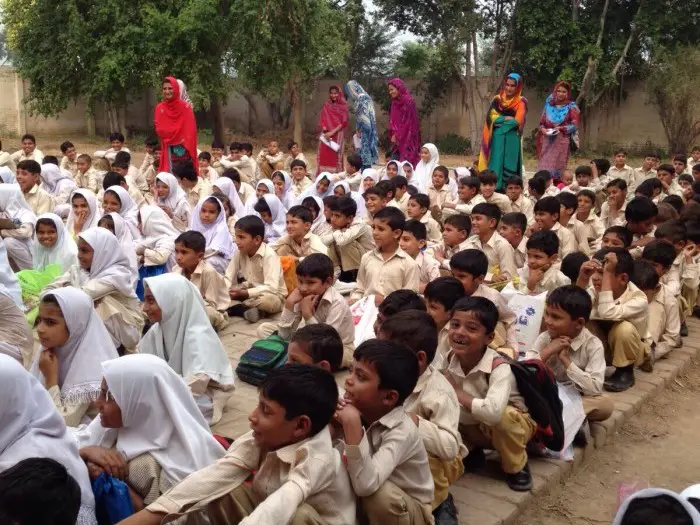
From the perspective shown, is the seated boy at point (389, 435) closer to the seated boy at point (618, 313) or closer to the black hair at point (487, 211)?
the seated boy at point (618, 313)

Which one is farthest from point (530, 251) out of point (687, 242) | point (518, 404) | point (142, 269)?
point (142, 269)

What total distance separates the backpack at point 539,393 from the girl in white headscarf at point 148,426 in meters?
1.31

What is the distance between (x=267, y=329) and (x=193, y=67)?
12.2 metres

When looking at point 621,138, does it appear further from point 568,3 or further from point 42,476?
point 42,476

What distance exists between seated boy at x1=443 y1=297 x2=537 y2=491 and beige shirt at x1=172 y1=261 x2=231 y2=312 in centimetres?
267

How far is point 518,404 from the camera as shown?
3.33 metres

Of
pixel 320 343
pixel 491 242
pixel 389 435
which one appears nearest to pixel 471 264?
pixel 320 343

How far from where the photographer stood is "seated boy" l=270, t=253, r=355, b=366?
452 cm

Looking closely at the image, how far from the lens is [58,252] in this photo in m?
5.56

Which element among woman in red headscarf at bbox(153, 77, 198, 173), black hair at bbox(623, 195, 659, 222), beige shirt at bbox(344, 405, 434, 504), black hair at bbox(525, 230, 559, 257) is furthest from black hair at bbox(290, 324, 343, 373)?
woman in red headscarf at bbox(153, 77, 198, 173)

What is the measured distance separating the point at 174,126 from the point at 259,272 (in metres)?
4.17

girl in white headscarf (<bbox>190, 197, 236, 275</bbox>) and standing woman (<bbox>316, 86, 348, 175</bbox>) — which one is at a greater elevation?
standing woman (<bbox>316, 86, 348, 175</bbox>)

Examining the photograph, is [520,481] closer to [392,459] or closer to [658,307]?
[392,459]

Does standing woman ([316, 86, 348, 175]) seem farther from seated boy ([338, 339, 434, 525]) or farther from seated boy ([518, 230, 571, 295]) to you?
seated boy ([338, 339, 434, 525])
